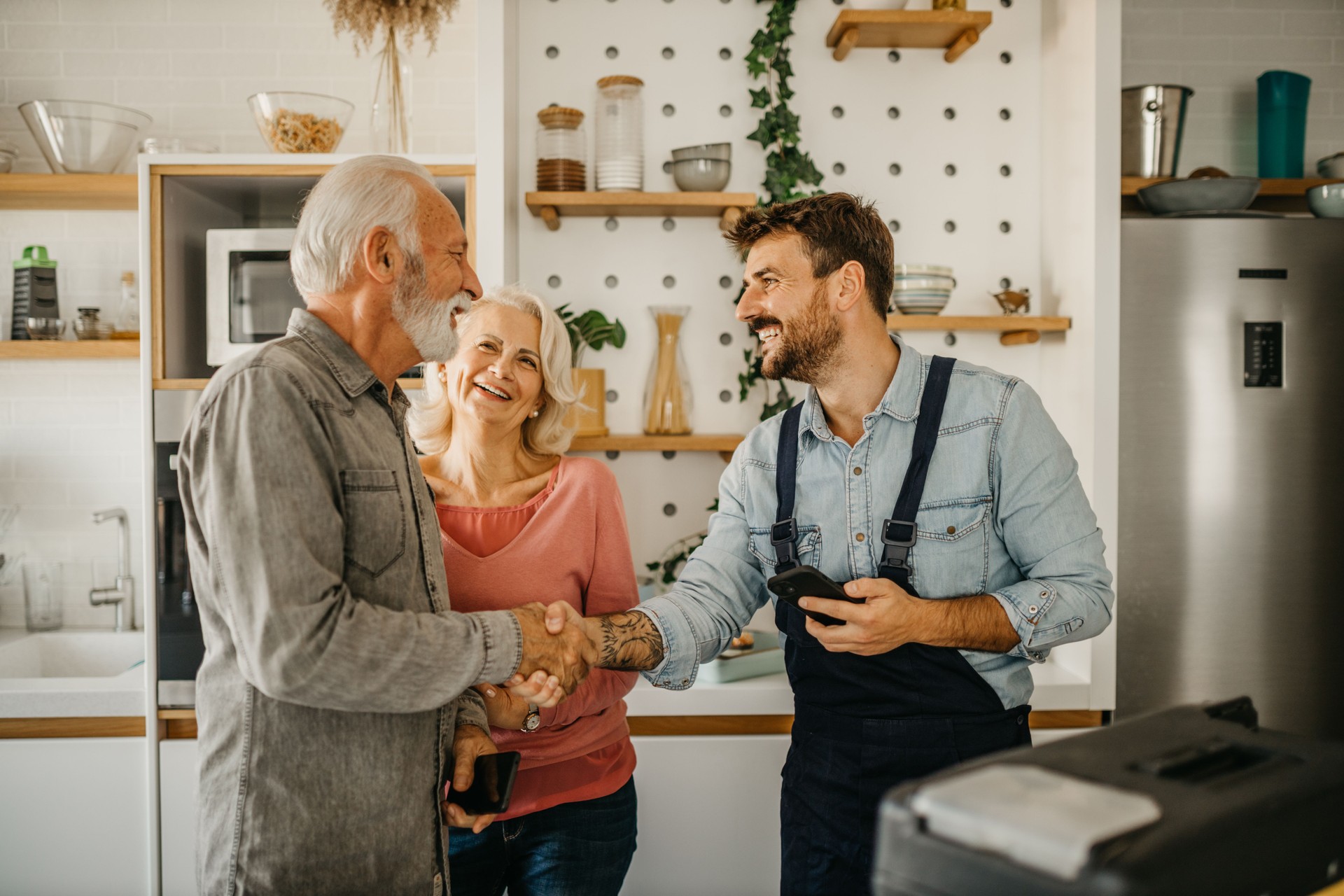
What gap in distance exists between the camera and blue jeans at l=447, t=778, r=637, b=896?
153 centimetres

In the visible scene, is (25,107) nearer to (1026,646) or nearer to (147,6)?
(147,6)

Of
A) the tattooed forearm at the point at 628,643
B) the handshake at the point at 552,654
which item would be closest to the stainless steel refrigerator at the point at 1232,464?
the tattooed forearm at the point at 628,643

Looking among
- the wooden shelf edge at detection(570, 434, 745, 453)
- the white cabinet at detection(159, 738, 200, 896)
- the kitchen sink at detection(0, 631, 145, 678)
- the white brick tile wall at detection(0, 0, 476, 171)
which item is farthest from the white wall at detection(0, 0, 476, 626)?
the wooden shelf edge at detection(570, 434, 745, 453)

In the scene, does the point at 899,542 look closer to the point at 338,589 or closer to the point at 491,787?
the point at 491,787

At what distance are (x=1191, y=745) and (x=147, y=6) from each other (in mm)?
3330

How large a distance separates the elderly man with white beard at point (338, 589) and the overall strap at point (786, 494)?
47 centimetres

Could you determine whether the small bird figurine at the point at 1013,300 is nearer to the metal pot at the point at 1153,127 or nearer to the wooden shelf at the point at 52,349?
the metal pot at the point at 1153,127

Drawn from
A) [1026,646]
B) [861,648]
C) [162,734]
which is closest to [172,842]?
[162,734]

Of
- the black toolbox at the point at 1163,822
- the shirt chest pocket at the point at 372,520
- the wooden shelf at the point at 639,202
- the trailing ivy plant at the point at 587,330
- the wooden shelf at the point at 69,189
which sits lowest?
the black toolbox at the point at 1163,822

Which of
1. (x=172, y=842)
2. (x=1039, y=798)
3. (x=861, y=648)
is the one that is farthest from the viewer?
(x=172, y=842)

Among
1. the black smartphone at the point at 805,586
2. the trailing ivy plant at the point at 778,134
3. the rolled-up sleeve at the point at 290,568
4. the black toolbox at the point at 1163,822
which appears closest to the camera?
the black toolbox at the point at 1163,822

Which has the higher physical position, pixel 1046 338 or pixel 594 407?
pixel 1046 338

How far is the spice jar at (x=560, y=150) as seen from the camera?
2.49m

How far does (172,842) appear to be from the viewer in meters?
2.24
